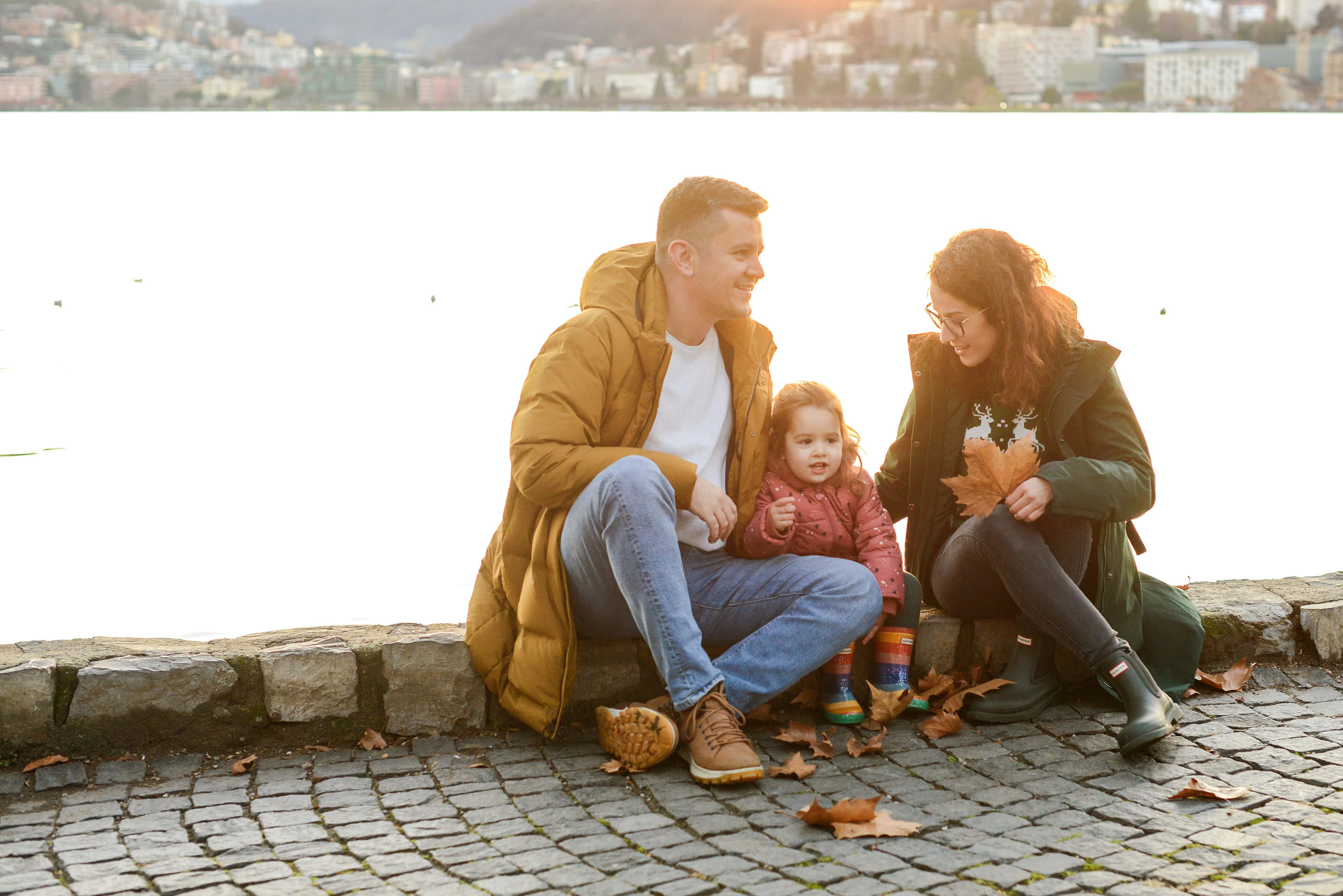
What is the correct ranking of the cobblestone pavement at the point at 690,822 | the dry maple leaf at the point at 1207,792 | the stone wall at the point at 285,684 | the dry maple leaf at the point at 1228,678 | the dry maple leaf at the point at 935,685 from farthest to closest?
the dry maple leaf at the point at 1228,678, the dry maple leaf at the point at 935,685, the stone wall at the point at 285,684, the dry maple leaf at the point at 1207,792, the cobblestone pavement at the point at 690,822

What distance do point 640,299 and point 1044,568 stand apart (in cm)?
130

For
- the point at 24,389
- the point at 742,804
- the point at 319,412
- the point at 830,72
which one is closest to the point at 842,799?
the point at 742,804

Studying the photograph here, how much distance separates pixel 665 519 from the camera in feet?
Result: 11.4

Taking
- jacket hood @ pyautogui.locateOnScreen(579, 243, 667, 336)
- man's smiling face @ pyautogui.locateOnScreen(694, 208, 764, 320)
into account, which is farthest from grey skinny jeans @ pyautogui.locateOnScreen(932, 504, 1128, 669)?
jacket hood @ pyautogui.locateOnScreen(579, 243, 667, 336)

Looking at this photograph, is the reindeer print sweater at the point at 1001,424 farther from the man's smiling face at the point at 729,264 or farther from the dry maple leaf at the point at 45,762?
the dry maple leaf at the point at 45,762

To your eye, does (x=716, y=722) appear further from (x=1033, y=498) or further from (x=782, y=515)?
(x=1033, y=498)

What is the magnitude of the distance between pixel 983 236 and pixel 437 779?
206 centimetres

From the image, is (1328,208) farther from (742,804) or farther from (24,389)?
(742,804)

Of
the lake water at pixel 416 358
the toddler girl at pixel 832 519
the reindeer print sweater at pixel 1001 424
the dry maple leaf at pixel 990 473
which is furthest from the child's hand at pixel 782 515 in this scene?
the lake water at pixel 416 358

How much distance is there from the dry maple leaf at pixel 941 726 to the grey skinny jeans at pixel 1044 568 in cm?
35

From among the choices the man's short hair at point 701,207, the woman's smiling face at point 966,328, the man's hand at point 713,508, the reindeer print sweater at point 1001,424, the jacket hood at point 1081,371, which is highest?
the man's short hair at point 701,207

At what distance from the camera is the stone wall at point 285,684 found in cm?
358

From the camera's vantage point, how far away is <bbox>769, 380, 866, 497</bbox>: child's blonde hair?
3945mm

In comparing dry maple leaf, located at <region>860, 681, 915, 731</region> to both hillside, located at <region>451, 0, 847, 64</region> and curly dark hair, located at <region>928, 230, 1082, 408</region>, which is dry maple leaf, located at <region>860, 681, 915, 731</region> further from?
hillside, located at <region>451, 0, 847, 64</region>
